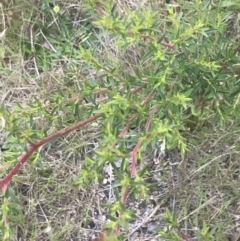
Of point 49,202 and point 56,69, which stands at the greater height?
point 56,69

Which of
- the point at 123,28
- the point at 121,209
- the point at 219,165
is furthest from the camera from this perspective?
the point at 219,165

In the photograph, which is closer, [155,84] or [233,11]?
[155,84]

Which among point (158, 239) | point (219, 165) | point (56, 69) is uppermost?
point (56, 69)

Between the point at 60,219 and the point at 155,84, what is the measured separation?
0.81 meters

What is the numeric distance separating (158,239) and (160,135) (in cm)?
66

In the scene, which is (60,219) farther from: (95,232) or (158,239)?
(158,239)

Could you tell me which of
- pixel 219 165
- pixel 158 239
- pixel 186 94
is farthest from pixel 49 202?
pixel 186 94

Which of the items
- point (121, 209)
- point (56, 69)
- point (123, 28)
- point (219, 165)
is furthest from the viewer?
point (56, 69)

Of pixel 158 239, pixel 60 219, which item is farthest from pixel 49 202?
pixel 158 239

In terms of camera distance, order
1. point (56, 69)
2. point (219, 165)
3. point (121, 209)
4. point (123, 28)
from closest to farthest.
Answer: point (121, 209) < point (123, 28) < point (219, 165) < point (56, 69)

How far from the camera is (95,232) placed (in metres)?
2.12

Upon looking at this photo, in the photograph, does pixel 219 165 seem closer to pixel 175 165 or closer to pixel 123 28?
pixel 175 165

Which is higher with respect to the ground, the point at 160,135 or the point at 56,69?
the point at 160,135

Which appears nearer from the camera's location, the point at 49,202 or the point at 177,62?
the point at 177,62
